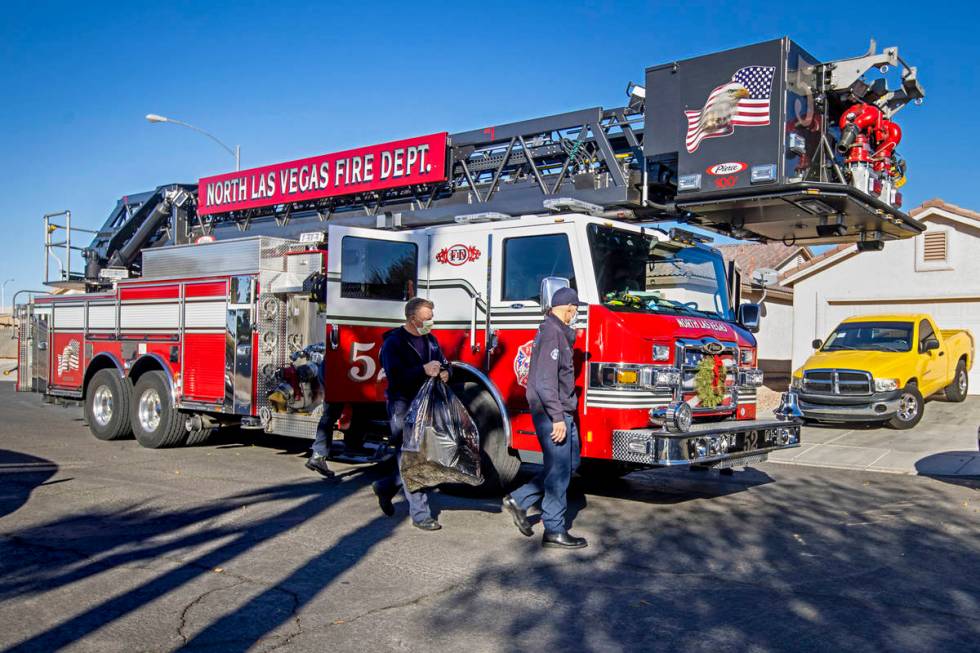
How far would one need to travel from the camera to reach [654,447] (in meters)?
6.77

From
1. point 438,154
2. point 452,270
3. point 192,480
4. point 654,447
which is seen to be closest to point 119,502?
point 192,480

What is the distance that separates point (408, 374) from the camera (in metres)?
6.99

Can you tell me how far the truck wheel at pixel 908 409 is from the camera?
13.8 m

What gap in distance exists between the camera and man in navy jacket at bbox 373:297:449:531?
6.86 metres

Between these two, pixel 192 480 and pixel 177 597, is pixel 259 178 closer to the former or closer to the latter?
pixel 192 480

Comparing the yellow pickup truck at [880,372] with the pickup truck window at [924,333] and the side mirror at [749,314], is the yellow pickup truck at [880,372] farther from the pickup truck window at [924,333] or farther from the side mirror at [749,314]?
the side mirror at [749,314]

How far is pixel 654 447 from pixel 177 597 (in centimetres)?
350

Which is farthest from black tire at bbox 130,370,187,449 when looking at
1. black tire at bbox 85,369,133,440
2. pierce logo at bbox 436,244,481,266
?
pierce logo at bbox 436,244,481,266

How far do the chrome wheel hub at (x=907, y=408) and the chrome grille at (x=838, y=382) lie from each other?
571 mm

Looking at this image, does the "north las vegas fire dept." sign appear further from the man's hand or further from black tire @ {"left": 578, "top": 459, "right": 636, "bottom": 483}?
the man's hand

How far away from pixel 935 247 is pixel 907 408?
6155 millimetres

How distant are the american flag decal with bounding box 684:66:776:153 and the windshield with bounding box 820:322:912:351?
7.94 metres

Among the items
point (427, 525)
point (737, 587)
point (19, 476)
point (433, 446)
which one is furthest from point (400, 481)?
point (19, 476)

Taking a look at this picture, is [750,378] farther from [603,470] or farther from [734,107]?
Result: [734,107]
